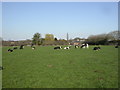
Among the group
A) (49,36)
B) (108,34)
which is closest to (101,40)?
(108,34)

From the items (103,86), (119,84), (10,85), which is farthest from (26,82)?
(119,84)

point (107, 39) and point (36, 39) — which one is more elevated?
point (36, 39)

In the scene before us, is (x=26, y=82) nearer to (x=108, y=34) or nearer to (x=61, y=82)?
(x=61, y=82)

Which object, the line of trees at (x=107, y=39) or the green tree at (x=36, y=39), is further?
the green tree at (x=36, y=39)

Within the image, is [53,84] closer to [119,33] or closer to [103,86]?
[103,86]

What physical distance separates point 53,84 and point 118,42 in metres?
64.5

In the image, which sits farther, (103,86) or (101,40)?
(101,40)

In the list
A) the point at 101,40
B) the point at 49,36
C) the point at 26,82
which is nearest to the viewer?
the point at 26,82

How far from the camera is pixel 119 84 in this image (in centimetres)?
679

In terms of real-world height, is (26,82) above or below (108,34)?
below

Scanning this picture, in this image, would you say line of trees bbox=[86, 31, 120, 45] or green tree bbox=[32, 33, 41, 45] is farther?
green tree bbox=[32, 33, 41, 45]

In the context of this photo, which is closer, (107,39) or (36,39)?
(107,39)

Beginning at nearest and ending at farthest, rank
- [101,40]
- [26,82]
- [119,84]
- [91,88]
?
[91,88]
[119,84]
[26,82]
[101,40]

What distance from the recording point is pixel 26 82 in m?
7.34
